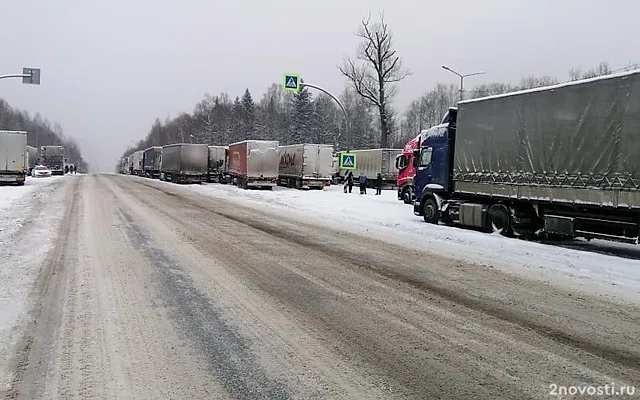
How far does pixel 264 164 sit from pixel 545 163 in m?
26.3

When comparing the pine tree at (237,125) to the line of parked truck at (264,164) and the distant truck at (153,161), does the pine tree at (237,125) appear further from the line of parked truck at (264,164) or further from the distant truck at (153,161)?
Result: the line of parked truck at (264,164)

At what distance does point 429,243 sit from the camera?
1253 centimetres

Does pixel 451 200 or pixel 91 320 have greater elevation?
pixel 451 200

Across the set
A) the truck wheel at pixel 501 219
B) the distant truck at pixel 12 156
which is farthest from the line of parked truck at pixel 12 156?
the truck wheel at pixel 501 219

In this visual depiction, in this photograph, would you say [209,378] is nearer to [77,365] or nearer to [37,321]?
[77,365]

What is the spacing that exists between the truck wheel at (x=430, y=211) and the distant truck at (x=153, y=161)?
44.5 m

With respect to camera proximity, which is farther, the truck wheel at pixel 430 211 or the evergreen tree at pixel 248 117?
the evergreen tree at pixel 248 117

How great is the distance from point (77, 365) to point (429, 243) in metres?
9.38

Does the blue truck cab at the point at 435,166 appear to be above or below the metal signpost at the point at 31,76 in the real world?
below

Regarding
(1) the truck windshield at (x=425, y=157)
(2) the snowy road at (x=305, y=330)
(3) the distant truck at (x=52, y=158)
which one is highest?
(3) the distant truck at (x=52, y=158)

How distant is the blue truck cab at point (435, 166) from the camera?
17.1 metres

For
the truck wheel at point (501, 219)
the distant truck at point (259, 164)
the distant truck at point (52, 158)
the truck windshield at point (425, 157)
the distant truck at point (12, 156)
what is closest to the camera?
the truck wheel at point (501, 219)

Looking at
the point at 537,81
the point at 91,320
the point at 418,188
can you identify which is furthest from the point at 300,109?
the point at 91,320

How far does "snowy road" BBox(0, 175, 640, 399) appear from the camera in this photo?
4164mm
